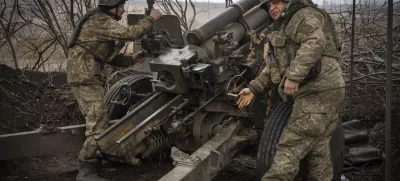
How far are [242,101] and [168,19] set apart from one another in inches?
60.5

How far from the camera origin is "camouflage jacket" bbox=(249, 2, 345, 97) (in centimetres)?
374

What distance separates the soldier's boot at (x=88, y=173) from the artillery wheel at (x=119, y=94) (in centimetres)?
108

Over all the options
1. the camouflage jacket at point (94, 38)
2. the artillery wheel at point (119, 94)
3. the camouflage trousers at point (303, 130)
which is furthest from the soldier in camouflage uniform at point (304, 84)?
the artillery wheel at point (119, 94)

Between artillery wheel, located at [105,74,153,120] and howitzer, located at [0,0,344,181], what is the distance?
32cm

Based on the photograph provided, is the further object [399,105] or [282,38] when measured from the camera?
[399,105]

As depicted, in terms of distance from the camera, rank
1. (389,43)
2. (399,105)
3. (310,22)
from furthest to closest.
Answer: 1. (399,105)
2. (310,22)
3. (389,43)

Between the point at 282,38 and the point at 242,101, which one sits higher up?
the point at 282,38

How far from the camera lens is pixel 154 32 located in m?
5.25

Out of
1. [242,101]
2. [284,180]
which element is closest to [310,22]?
[242,101]

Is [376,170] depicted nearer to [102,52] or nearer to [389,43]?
[389,43]

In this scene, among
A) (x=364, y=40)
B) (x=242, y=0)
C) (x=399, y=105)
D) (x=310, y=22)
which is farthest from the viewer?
(x=364, y=40)

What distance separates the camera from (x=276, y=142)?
14.5 feet

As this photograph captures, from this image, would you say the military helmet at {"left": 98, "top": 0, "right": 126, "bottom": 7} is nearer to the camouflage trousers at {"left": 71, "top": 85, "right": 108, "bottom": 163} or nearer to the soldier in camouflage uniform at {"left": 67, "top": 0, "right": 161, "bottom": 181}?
the soldier in camouflage uniform at {"left": 67, "top": 0, "right": 161, "bottom": 181}

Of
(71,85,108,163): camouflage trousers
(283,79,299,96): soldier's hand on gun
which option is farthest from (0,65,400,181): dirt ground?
Result: (283,79,299,96): soldier's hand on gun
